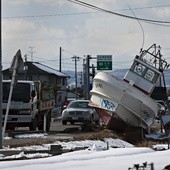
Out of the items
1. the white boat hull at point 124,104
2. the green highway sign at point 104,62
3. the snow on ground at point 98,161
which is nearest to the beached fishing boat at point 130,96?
the white boat hull at point 124,104

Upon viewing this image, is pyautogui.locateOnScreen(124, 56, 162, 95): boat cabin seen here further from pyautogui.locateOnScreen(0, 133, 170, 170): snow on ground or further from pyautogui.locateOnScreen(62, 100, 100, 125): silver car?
pyautogui.locateOnScreen(0, 133, 170, 170): snow on ground

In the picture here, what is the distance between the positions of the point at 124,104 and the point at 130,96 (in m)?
0.47

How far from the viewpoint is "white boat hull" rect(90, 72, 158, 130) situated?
25.1 metres

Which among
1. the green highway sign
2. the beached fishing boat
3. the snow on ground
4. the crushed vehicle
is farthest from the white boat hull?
the green highway sign

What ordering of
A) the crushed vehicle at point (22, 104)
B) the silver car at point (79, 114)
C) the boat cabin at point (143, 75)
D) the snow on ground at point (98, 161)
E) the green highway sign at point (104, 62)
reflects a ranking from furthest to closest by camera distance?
the green highway sign at point (104, 62) < the silver car at point (79, 114) < the crushed vehicle at point (22, 104) < the boat cabin at point (143, 75) < the snow on ground at point (98, 161)

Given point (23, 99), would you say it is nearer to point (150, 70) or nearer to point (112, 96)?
point (112, 96)

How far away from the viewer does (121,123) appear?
2583cm

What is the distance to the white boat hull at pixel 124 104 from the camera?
82.3 ft

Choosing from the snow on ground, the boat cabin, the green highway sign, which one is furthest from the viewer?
the green highway sign

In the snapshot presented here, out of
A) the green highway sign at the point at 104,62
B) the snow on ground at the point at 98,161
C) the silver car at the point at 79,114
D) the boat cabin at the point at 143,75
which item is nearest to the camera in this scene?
the snow on ground at the point at 98,161

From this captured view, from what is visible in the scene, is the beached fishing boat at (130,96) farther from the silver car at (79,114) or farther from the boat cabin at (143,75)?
the silver car at (79,114)

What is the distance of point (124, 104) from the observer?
82.3 ft

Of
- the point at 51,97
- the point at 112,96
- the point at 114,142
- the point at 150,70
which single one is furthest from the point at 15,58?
the point at 51,97

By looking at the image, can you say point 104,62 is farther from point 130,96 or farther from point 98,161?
point 98,161
